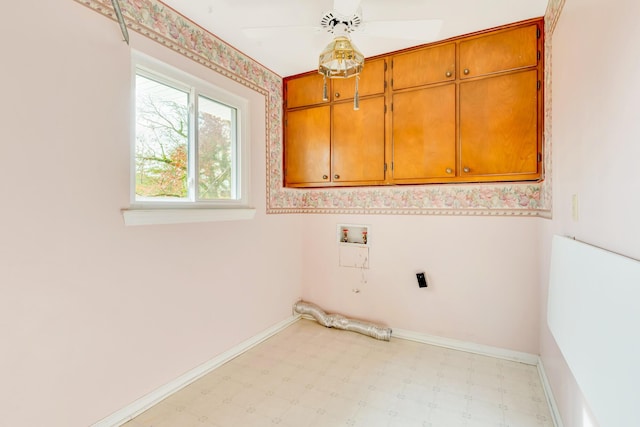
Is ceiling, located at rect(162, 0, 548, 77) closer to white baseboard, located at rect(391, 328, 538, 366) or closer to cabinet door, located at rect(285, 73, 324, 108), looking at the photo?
cabinet door, located at rect(285, 73, 324, 108)

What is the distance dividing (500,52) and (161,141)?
7.97 ft

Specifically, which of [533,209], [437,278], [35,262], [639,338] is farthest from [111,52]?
[533,209]

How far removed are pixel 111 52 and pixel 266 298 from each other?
6.99 feet

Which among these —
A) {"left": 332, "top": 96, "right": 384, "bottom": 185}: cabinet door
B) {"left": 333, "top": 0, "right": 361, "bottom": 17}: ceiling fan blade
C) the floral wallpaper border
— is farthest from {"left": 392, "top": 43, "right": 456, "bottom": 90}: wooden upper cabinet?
{"left": 333, "top": 0, "right": 361, "bottom": 17}: ceiling fan blade

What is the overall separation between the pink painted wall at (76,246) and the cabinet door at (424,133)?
1.64m

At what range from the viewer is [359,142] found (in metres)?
2.69

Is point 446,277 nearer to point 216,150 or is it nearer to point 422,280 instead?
point 422,280

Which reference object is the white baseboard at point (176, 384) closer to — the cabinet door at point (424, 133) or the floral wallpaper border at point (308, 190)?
the floral wallpaper border at point (308, 190)

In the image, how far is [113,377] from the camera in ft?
5.38

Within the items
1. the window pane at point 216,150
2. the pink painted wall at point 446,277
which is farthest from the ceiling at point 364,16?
the pink painted wall at point 446,277

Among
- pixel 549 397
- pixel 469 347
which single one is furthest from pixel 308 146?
pixel 549 397

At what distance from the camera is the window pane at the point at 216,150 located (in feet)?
7.32

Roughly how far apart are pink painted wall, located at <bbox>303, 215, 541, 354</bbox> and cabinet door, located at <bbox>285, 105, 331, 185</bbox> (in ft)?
1.61

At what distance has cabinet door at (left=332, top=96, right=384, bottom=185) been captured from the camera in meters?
2.60
